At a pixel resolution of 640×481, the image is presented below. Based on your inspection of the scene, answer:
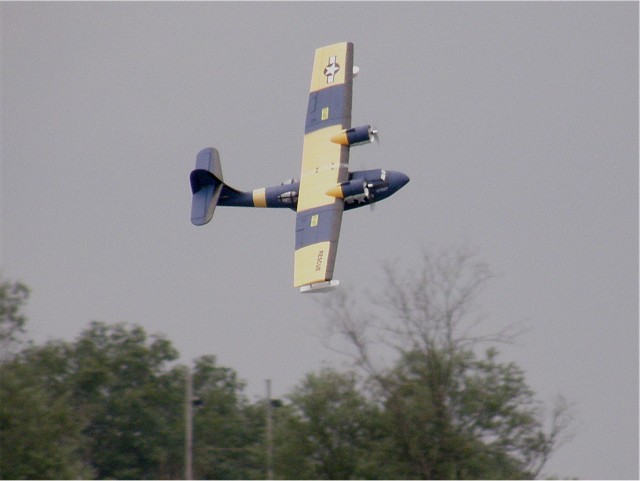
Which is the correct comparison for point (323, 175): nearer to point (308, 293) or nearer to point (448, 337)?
point (308, 293)

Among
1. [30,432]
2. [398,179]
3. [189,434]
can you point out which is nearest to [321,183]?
[398,179]

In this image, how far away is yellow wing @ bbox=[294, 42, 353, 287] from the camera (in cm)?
3039

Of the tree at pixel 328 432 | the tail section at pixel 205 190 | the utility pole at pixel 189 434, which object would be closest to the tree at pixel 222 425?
the utility pole at pixel 189 434

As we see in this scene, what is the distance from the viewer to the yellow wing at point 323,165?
30.4m

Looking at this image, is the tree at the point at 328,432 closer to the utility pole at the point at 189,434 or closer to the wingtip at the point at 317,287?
the utility pole at the point at 189,434

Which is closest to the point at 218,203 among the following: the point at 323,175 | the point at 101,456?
the point at 323,175

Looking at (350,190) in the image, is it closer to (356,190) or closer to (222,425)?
(356,190)

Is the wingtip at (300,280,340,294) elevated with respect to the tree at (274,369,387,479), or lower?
elevated

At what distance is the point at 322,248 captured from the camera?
3042cm

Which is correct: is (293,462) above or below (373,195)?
below

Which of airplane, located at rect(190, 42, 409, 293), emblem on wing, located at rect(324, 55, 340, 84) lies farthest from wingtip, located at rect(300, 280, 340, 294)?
emblem on wing, located at rect(324, 55, 340, 84)

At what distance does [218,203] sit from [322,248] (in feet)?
14.9

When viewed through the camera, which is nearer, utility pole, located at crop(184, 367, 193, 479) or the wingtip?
the wingtip

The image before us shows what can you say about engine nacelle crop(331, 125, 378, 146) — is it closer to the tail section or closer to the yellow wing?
the yellow wing
